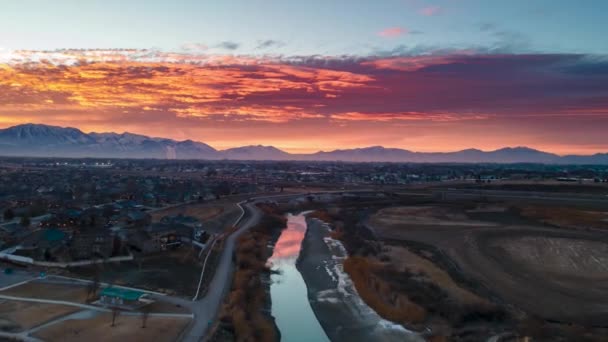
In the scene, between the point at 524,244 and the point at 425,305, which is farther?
the point at 524,244

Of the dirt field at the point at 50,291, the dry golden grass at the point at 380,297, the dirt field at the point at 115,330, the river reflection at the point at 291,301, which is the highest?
the dirt field at the point at 50,291

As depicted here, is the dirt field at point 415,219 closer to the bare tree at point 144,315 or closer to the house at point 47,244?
the bare tree at point 144,315

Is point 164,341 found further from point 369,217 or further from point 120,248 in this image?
point 369,217

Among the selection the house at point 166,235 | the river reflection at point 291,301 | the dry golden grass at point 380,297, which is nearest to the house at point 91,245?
the house at point 166,235

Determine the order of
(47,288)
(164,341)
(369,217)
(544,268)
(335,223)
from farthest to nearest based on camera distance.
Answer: (369,217), (335,223), (544,268), (47,288), (164,341)

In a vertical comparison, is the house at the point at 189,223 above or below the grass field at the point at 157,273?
above

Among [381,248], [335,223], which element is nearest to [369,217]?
[335,223]

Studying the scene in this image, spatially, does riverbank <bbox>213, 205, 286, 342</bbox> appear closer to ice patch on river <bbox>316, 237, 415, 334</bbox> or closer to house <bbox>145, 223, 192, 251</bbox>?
ice patch on river <bbox>316, 237, 415, 334</bbox>
